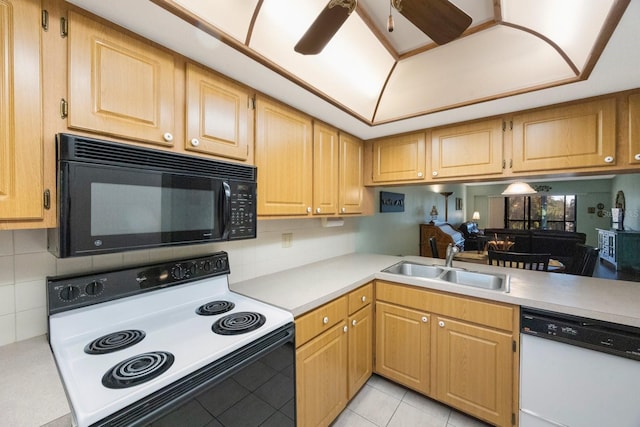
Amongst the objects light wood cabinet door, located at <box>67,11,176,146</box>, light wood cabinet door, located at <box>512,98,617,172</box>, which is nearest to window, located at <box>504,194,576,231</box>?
light wood cabinet door, located at <box>512,98,617,172</box>

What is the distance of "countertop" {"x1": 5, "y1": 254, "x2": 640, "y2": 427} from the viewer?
2.18ft

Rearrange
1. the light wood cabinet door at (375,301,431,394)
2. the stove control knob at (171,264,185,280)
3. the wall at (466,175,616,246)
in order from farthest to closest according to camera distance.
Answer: the wall at (466,175,616,246), the light wood cabinet door at (375,301,431,394), the stove control knob at (171,264,185,280)

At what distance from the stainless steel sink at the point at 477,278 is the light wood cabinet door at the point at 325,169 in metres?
1.07

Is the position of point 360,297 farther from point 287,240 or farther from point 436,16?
point 436,16

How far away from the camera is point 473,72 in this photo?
5.09 feet

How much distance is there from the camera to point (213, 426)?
0.87m

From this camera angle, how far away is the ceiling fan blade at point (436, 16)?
790 mm

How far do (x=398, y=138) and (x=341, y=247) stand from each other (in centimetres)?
120

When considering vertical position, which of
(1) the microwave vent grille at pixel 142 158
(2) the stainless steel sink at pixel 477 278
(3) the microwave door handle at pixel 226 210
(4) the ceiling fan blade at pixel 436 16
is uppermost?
(4) the ceiling fan blade at pixel 436 16

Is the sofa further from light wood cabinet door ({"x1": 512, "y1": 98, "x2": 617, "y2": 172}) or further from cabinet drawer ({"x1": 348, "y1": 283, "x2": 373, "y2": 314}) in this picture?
cabinet drawer ({"x1": 348, "y1": 283, "x2": 373, "y2": 314})

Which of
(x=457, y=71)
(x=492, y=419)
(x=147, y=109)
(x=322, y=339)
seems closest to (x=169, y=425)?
(x=322, y=339)

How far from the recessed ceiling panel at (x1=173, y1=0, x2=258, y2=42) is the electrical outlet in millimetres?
1313

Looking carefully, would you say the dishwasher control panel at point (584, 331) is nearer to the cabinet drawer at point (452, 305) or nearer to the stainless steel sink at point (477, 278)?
the cabinet drawer at point (452, 305)

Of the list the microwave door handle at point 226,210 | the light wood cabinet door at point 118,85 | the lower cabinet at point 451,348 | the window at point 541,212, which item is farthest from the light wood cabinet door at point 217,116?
the window at point 541,212
